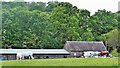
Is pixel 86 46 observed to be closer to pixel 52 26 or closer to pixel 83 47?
pixel 83 47

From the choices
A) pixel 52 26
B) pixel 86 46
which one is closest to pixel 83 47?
pixel 86 46

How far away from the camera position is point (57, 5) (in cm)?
1327

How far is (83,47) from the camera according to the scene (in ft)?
39.1

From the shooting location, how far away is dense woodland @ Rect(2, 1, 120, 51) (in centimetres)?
1118

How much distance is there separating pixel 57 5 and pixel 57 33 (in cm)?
147

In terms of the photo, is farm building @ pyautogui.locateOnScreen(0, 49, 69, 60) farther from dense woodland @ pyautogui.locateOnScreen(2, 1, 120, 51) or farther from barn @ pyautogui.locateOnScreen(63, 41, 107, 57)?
barn @ pyautogui.locateOnScreen(63, 41, 107, 57)

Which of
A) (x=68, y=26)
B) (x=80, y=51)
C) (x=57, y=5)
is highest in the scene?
(x=57, y=5)

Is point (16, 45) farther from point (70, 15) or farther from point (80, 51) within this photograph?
point (70, 15)

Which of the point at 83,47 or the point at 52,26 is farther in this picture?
the point at 52,26

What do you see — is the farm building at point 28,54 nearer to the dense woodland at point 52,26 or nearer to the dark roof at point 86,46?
the dense woodland at point 52,26

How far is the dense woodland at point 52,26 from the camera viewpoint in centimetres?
1118

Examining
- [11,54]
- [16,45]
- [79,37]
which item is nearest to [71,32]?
[79,37]

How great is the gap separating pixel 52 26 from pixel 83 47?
1583mm

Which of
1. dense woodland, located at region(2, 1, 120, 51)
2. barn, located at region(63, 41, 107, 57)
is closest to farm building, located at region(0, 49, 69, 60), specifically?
dense woodland, located at region(2, 1, 120, 51)
